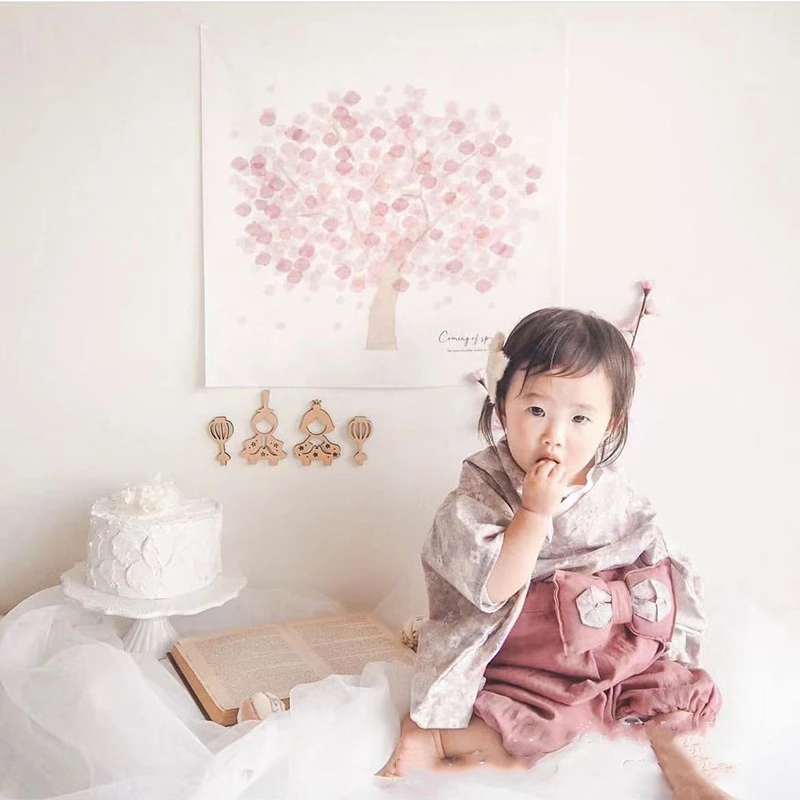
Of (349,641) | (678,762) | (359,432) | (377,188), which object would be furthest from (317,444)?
(678,762)

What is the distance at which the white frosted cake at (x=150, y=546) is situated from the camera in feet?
4.45

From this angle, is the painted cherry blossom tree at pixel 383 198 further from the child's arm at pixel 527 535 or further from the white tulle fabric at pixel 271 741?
the white tulle fabric at pixel 271 741

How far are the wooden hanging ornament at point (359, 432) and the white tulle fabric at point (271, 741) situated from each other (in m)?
0.45

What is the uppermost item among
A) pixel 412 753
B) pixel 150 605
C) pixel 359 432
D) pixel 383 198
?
pixel 383 198

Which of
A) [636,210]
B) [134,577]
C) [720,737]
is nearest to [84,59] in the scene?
[134,577]

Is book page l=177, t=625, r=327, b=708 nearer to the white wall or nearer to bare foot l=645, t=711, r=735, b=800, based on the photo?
the white wall

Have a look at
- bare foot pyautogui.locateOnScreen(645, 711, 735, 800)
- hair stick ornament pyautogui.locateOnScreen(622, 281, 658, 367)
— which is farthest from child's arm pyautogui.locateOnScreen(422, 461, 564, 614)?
hair stick ornament pyautogui.locateOnScreen(622, 281, 658, 367)

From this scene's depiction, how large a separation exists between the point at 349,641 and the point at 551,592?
1.26 feet

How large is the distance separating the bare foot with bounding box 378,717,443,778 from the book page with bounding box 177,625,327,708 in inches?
8.1

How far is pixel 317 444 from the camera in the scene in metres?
1.60

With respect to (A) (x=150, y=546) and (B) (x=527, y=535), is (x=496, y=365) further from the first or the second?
(A) (x=150, y=546)

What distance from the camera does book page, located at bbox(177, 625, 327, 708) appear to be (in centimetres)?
128

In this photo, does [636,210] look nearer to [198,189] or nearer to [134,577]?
[198,189]

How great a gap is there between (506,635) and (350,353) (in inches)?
23.4
